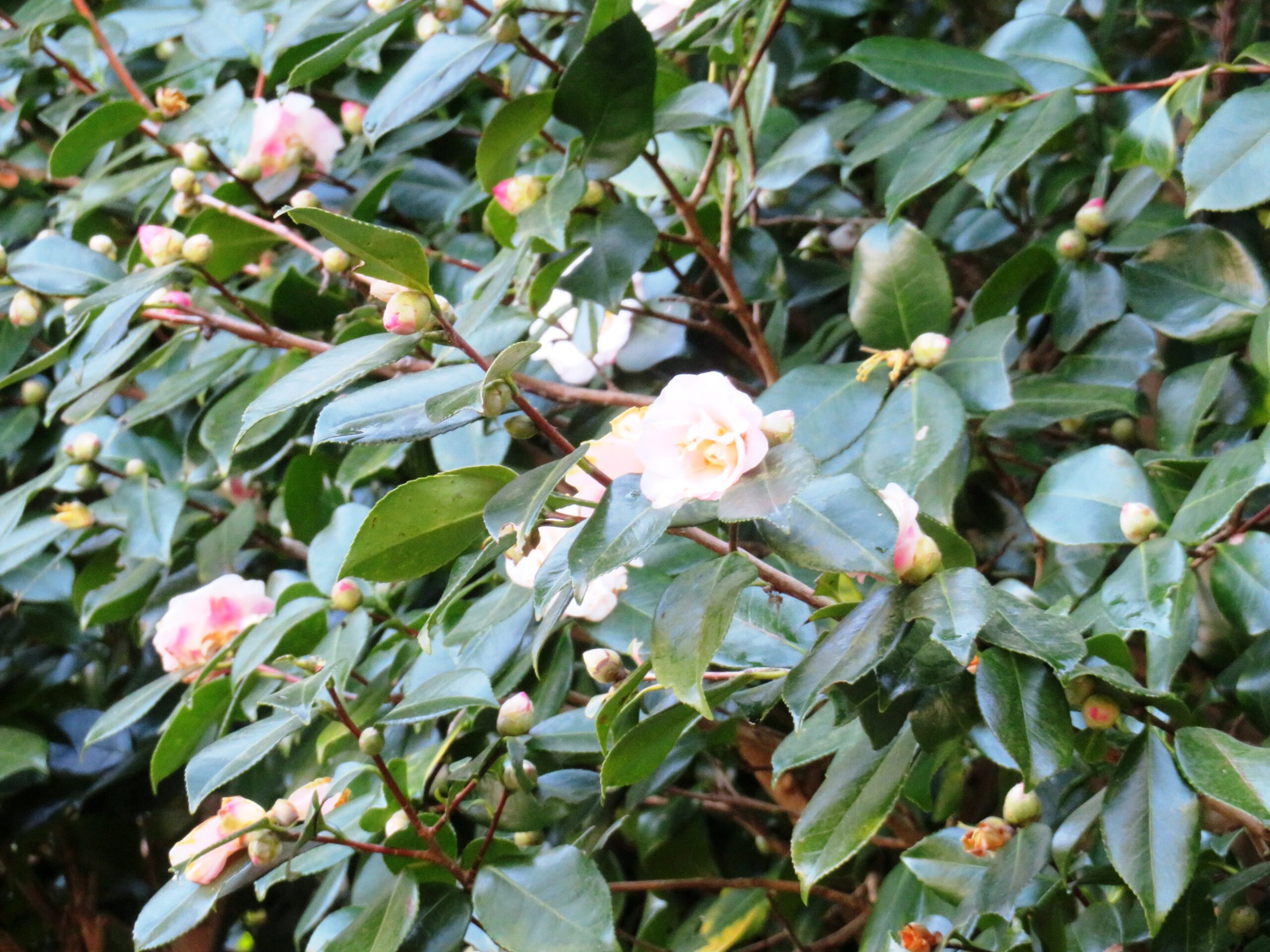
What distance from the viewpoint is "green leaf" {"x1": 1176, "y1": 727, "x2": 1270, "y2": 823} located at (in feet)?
1.77

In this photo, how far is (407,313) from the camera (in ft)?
1.72

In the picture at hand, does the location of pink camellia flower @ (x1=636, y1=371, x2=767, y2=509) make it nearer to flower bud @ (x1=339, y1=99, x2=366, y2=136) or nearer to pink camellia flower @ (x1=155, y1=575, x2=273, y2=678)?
pink camellia flower @ (x1=155, y1=575, x2=273, y2=678)

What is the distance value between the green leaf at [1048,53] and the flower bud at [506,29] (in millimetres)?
390

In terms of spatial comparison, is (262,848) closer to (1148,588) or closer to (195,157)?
(1148,588)

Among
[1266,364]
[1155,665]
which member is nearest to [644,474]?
[1155,665]

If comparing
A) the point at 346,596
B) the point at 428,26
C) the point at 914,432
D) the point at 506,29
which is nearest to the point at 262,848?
the point at 346,596

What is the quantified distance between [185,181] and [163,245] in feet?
0.30

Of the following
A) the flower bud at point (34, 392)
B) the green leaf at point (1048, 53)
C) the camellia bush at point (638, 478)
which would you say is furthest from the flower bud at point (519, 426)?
the flower bud at point (34, 392)

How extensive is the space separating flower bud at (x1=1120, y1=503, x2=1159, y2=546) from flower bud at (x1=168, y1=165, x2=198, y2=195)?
78 centimetres

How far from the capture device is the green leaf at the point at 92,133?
3.56 feet

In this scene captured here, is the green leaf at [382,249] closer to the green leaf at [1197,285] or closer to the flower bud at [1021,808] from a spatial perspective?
the flower bud at [1021,808]

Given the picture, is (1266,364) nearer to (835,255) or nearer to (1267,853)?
(1267,853)

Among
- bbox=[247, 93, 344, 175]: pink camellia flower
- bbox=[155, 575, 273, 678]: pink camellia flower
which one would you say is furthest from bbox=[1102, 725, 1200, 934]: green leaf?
bbox=[247, 93, 344, 175]: pink camellia flower

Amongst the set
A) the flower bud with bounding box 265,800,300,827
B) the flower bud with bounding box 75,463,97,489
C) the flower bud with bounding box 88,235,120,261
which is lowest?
the flower bud with bounding box 75,463,97,489
